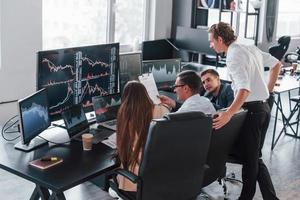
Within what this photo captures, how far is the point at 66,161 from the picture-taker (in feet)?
8.27

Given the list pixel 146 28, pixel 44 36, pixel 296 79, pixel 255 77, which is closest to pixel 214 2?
pixel 146 28

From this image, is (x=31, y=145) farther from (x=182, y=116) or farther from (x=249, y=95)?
(x=249, y=95)

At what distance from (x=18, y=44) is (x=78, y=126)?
2.14m

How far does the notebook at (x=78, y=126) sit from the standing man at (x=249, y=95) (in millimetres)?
839

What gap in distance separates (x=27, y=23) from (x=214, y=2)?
2745 mm

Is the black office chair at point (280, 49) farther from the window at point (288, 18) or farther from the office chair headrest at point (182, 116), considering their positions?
the office chair headrest at point (182, 116)

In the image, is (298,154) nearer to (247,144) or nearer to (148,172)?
(247,144)

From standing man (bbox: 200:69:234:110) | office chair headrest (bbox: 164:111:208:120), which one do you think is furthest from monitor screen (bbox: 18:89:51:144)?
standing man (bbox: 200:69:234:110)

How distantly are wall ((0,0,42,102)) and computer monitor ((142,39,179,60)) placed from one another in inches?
54.9

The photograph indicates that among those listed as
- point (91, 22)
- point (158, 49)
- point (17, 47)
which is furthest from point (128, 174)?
point (158, 49)

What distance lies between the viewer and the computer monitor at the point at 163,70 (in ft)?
13.8

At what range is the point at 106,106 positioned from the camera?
325cm

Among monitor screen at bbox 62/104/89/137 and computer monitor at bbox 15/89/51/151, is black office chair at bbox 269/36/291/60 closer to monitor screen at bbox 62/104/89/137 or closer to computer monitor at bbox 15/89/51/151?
monitor screen at bbox 62/104/89/137

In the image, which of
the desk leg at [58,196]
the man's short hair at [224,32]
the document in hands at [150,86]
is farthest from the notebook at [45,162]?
the man's short hair at [224,32]
